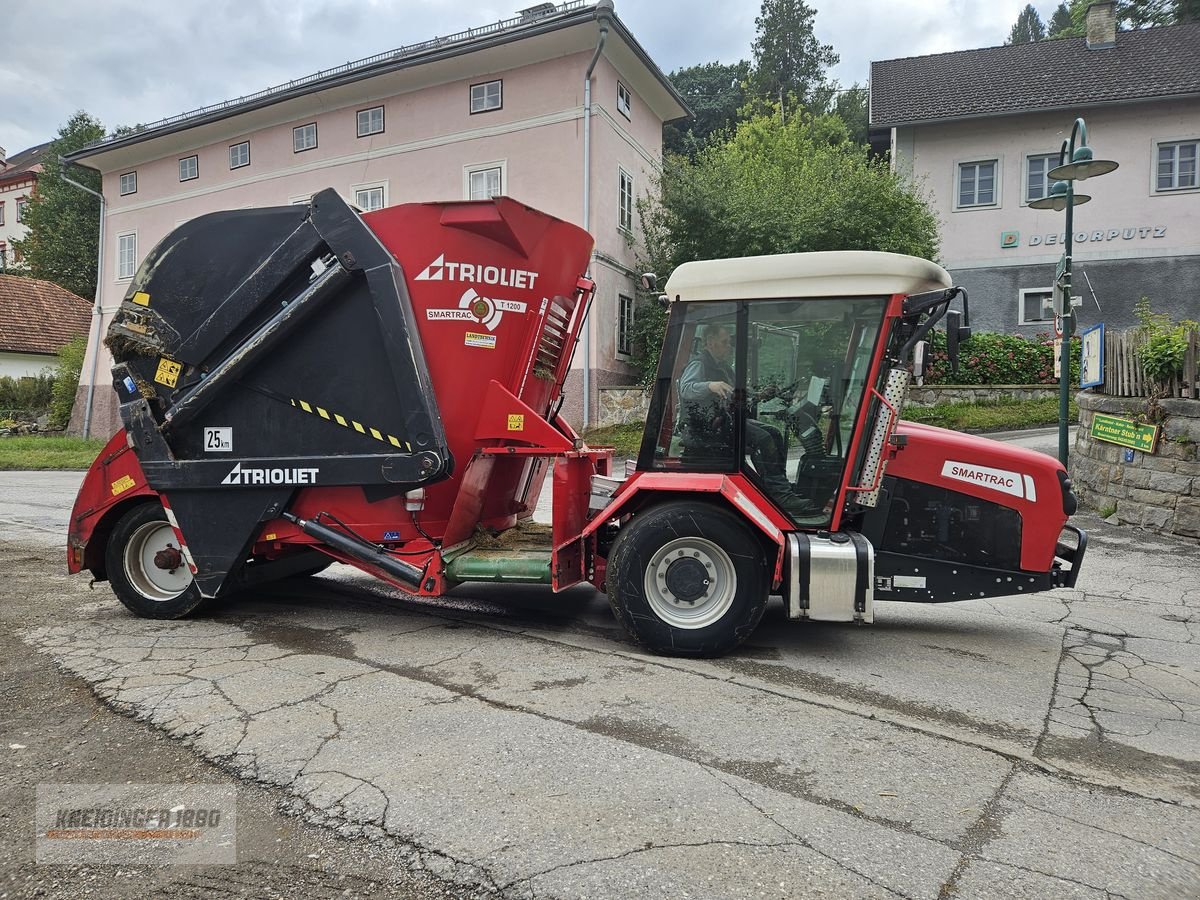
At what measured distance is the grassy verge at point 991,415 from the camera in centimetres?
1658

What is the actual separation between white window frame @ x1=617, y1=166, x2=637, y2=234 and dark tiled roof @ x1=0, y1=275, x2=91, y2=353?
27181 millimetres

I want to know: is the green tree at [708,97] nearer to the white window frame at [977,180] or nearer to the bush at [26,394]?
the white window frame at [977,180]

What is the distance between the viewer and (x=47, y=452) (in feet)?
75.0

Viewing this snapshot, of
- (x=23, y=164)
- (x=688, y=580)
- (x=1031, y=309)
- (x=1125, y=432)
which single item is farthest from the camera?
(x=23, y=164)

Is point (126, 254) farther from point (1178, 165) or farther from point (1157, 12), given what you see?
point (1157, 12)

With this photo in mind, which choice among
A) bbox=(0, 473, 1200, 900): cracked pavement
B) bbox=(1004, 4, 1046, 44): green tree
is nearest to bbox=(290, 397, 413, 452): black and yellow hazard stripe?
bbox=(0, 473, 1200, 900): cracked pavement

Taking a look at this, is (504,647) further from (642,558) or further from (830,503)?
(830,503)

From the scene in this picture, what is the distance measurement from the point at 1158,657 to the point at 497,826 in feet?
15.0

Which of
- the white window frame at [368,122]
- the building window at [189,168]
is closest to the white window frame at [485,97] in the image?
the white window frame at [368,122]

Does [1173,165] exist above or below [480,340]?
above

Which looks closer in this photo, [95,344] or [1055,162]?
[1055,162]

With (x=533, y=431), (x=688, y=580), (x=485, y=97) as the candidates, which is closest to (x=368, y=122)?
(x=485, y=97)

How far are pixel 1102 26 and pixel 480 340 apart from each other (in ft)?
93.0

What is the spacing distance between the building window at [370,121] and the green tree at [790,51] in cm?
3135
